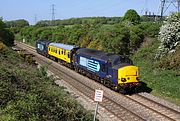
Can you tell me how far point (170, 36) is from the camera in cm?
3353

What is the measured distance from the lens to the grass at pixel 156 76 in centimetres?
2588

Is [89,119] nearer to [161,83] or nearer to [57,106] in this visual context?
[57,106]

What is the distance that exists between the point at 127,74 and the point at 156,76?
510 centimetres

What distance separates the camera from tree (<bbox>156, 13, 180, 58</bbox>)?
3334cm

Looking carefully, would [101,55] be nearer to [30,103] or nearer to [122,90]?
[122,90]

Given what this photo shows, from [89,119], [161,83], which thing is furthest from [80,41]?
[89,119]

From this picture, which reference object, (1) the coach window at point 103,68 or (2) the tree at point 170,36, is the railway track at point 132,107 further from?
(2) the tree at point 170,36

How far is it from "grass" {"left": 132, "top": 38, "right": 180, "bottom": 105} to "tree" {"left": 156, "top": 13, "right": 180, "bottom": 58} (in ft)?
5.09

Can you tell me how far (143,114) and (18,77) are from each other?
7.98 m

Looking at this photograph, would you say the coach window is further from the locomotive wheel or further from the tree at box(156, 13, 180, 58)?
the tree at box(156, 13, 180, 58)

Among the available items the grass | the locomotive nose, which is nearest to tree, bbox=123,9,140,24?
the grass

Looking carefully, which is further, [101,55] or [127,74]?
[101,55]

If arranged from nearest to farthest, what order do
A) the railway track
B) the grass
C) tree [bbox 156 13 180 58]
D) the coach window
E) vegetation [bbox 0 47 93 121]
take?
vegetation [bbox 0 47 93 121] → the railway track → the grass → the coach window → tree [bbox 156 13 180 58]

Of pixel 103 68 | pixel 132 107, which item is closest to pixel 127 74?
pixel 103 68
